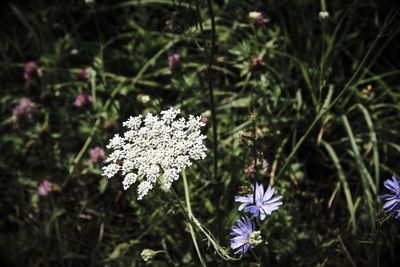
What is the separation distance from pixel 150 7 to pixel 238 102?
113cm

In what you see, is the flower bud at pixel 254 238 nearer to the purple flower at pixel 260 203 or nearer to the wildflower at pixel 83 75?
the purple flower at pixel 260 203

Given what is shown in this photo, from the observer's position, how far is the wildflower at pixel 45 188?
2.26m

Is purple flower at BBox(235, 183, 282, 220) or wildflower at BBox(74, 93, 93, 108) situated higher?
wildflower at BBox(74, 93, 93, 108)

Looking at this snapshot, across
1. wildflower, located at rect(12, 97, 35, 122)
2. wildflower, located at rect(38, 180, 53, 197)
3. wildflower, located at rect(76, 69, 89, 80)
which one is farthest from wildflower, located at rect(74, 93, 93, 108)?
wildflower, located at rect(38, 180, 53, 197)

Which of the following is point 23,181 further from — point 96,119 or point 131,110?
point 131,110

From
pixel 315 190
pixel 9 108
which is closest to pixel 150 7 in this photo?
pixel 9 108

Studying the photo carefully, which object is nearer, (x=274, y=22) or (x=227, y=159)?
(x=227, y=159)

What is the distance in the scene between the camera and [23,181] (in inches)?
98.3

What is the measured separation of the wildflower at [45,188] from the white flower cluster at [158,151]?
895 mm

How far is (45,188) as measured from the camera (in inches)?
89.3

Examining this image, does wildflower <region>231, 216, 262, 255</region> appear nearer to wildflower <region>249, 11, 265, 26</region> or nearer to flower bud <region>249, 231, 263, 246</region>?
flower bud <region>249, 231, 263, 246</region>

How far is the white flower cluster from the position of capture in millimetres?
1408

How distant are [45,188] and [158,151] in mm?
1033

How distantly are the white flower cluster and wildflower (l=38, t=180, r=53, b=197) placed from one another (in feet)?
2.94
